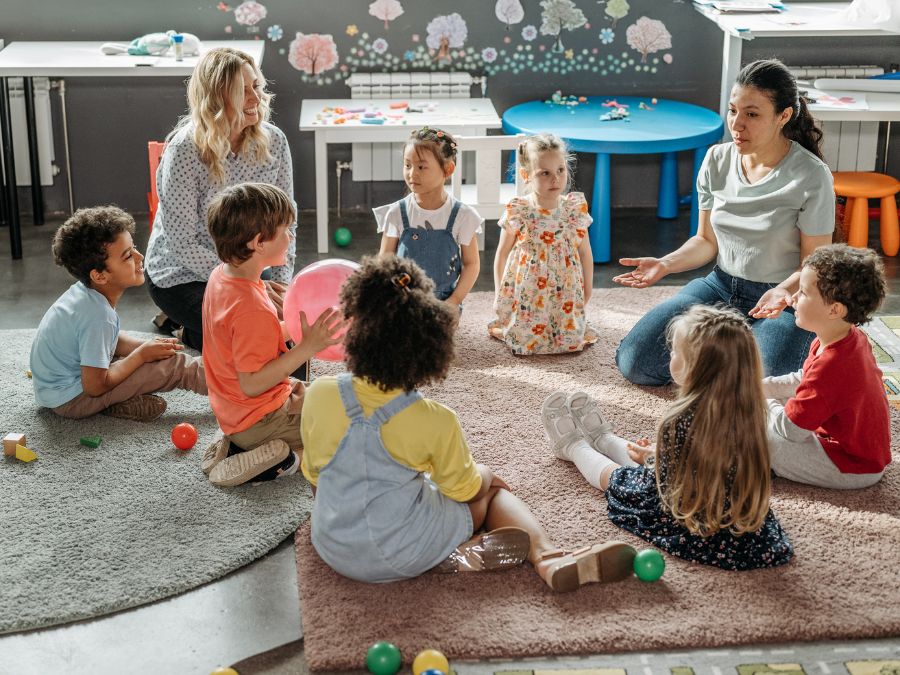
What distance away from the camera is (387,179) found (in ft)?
17.5

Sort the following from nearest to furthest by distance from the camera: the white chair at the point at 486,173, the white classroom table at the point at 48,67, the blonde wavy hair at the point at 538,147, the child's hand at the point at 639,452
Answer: the child's hand at the point at 639,452
the blonde wavy hair at the point at 538,147
the white classroom table at the point at 48,67
the white chair at the point at 486,173

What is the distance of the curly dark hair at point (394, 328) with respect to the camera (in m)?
2.21

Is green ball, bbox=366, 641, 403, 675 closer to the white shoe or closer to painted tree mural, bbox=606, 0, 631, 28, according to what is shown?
the white shoe

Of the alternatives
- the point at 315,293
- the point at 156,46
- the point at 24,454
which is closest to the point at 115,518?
the point at 24,454

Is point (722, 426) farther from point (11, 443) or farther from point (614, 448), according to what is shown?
point (11, 443)

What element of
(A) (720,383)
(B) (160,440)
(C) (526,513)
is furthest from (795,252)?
(B) (160,440)

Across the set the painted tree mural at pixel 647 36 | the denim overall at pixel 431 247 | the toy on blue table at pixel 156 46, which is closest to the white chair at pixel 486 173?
the denim overall at pixel 431 247

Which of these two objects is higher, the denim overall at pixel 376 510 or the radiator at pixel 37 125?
the radiator at pixel 37 125

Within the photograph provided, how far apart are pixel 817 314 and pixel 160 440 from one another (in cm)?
179

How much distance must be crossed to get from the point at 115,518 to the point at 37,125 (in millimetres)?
2942

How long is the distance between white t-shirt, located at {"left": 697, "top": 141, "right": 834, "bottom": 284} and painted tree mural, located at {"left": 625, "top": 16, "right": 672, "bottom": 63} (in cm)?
189

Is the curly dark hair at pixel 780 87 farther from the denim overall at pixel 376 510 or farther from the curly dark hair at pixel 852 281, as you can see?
the denim overall at pixel 376 510

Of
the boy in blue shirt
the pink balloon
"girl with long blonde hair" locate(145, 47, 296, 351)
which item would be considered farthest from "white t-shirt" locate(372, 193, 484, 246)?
the boy in blue shirt

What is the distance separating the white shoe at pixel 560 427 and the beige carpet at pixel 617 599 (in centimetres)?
5
